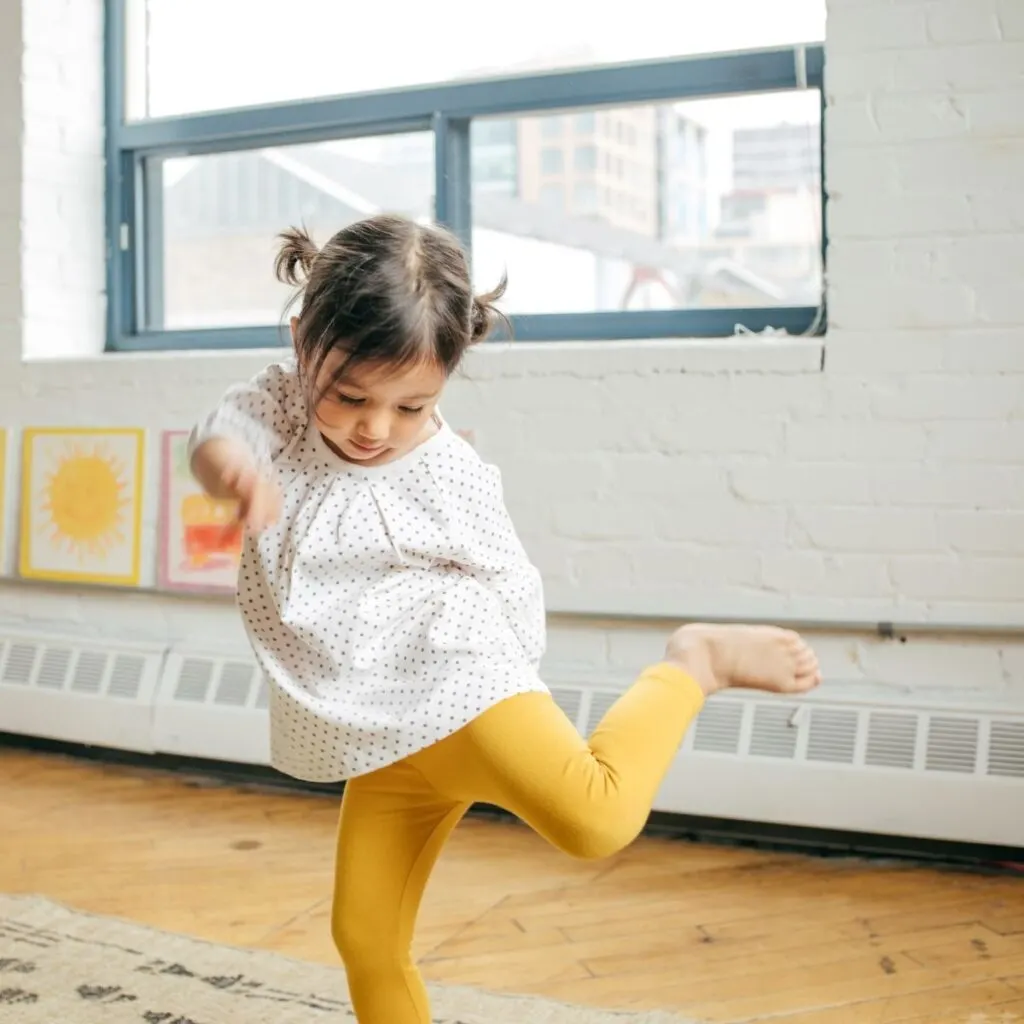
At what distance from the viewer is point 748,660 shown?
4.66 ft

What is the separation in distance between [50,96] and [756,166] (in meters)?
1.68

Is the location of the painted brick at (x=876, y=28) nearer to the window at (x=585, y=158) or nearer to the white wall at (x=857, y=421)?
the white wall at (x=857, y=421)

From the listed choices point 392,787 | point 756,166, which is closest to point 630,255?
point 756,166

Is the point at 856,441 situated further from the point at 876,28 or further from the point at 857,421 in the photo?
the point at 876,28

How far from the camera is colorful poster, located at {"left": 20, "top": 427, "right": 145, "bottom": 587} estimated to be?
2963 millimetres

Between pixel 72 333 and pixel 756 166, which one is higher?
pixel 756 166

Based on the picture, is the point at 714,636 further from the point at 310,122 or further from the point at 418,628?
the point at 310,122

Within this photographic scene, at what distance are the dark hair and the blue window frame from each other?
1.29 metres

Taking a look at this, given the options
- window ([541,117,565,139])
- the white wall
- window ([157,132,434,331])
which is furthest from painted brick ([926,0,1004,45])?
window ([157,132,434,331])

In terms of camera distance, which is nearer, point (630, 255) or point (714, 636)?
point (714, 636)

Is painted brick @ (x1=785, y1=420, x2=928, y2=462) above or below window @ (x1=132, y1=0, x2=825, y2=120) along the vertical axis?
below

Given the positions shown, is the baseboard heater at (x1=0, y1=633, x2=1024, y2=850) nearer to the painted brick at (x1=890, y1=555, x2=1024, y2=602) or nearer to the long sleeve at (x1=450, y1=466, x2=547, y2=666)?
the painted brick at (x1=890, y1=555, x2=1024, y2=602)

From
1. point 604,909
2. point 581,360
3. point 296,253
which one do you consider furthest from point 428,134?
point 604,909

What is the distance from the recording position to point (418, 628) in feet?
4.36
